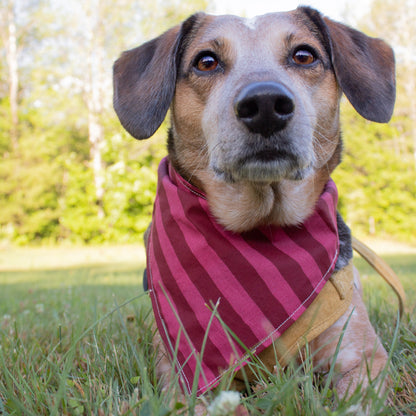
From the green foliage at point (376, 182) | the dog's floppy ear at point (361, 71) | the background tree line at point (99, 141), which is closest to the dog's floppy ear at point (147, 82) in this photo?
the dog's floppy ear at point (361, 71)

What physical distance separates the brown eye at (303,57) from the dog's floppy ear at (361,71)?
0.13 meters

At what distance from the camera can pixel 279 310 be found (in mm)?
2020

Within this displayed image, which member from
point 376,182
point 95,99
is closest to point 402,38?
point 376,182

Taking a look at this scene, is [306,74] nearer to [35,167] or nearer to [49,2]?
[35,167]

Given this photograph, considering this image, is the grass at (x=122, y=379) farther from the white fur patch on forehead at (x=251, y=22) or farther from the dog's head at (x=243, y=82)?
the white fur patch on forehead at (x=251, y=22)

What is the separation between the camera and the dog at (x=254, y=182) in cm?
196

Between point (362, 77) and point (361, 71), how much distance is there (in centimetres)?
4

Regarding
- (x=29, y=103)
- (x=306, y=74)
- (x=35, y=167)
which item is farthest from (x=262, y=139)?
(x=29, y=103)

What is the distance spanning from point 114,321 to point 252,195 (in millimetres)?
1365

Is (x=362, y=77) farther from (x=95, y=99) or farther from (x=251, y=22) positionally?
(x=95, y=99)

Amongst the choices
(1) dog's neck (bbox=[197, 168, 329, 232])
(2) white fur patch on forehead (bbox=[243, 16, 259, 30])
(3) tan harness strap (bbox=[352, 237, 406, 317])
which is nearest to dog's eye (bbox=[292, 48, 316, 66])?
(2) white fur patch on forehead (bbox=[243, 16, 259, 30])

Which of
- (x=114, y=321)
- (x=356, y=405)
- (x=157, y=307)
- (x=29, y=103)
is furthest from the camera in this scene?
(x=29, y=103)

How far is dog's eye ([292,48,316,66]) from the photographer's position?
241 centimetres

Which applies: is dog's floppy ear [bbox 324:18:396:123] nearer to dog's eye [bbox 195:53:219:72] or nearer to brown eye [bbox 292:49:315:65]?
brown eye [bbox 292:49:315:65]
